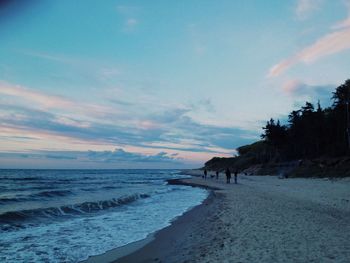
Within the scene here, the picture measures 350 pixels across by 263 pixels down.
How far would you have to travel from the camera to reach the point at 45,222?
1525 centimetres

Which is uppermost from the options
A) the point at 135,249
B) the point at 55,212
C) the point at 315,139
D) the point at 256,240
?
the point at 315,139

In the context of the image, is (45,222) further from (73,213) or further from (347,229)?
(347,229)

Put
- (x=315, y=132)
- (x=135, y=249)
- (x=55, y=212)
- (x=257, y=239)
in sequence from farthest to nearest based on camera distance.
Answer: (x=315, y=132) < (x=55, y=212) < (x=135, y=249) < (x=257, y=239)

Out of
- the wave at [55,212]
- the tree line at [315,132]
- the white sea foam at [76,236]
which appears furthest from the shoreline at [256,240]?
the tree line at [315,132]

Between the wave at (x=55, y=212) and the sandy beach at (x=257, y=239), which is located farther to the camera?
the wave at (x=55, y=212)

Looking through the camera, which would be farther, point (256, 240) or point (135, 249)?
point (135, 249)

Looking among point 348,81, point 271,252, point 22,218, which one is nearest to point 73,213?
point 22,218

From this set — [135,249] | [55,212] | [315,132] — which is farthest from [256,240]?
[315,132]

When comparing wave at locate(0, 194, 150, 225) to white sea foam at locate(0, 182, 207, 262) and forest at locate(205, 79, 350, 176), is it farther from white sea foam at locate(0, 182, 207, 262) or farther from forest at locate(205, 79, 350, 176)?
forest at locate(205, 79, 350, 176)

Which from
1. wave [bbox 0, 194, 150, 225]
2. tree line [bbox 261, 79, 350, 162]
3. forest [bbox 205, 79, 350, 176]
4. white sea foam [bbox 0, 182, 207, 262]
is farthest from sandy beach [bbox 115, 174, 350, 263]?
tree line [bbox 261, 79, 350, 162]

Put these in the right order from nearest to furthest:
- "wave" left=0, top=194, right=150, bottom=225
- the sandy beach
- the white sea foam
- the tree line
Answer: the sandy beach < the white sea foam < "wave" left=0, top=194, right=150, bottom=225 < the tree line

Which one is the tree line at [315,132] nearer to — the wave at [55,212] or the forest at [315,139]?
the forest at [315,139]

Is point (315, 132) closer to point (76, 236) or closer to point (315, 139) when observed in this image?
point (315, 139)

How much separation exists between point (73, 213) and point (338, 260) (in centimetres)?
1474
